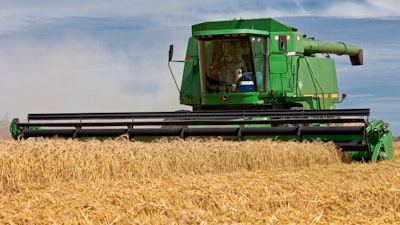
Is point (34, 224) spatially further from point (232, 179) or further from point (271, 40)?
point (271, 40)

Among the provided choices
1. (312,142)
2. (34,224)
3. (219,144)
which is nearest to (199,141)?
(219,144)

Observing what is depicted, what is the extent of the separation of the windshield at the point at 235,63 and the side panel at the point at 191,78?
58 centimetres

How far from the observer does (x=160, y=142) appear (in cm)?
874

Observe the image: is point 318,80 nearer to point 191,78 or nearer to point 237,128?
point 191,78

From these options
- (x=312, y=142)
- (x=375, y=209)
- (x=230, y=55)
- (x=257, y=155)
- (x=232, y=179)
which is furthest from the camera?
(x=230, y=55)

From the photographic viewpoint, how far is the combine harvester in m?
9.32

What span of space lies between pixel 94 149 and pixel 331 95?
26.2 feet

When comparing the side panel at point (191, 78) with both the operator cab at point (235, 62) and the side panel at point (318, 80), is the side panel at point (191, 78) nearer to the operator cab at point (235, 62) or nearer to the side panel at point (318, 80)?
the operator cab at point (235, 62)

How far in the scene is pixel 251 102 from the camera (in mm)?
11039

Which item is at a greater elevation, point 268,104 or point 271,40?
point 271,40

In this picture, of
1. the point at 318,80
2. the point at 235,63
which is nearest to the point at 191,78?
the point at 235,63

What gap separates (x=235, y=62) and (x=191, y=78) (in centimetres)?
117

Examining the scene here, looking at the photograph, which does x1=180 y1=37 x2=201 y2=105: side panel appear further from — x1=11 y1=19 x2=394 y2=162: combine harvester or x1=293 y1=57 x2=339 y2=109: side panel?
x1=293 y1=57 x2=339 y2=109: side panel

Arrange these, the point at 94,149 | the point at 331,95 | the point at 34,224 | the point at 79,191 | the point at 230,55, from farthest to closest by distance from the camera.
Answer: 1. the point at 331,95
2. the point at 230,55
3. the point at 94,149
4. the point at 79,191
5. the point at 34,224
